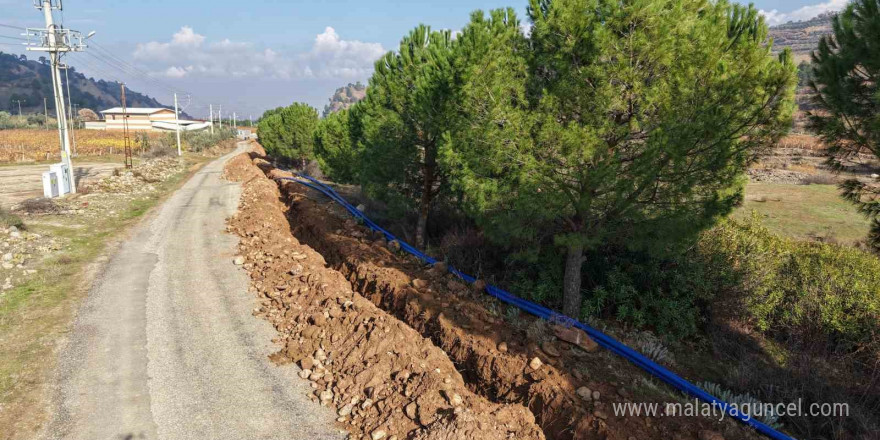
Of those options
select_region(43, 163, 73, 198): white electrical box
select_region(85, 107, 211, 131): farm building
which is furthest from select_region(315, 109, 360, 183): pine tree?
select_region(85, 107, 211, 131): farm building

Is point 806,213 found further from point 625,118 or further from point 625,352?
point 625,352

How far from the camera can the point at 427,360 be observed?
7711 millimetres

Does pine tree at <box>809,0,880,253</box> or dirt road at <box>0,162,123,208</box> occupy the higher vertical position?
pine tree at <box>809,0,880,253</box>

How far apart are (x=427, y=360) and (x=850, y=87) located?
26.9ft

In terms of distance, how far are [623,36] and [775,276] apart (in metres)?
7.68

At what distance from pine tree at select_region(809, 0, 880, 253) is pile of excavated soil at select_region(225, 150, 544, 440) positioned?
670 cm

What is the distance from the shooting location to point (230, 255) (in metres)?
14.9

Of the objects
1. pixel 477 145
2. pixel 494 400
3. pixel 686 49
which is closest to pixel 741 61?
pixel 686 49

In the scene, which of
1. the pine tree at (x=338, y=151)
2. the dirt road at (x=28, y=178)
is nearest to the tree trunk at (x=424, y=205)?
the pine tree at (x=338, y=151)

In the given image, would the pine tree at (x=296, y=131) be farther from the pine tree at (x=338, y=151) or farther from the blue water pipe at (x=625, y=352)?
the blue water pipe at (x=625, y=352)

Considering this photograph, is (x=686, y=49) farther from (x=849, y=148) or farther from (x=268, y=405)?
(x=268, y=405)

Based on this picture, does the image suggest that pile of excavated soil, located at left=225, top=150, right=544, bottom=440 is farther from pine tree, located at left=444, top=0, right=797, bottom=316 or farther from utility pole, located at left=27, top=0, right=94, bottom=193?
utility pole, located at left=27, top=0, right=94, bottom=193

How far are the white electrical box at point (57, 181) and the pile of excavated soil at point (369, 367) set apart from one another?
17.8 m

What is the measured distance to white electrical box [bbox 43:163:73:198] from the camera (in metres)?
22.4
